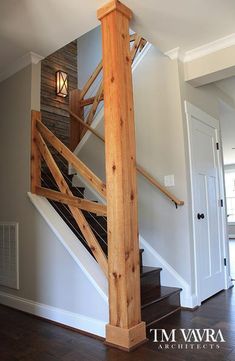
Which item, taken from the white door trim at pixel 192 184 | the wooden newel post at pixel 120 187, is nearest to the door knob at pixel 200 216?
→ the white door trim at pixel 192 184

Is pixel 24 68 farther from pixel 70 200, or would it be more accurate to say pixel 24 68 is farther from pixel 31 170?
pixel 70 200

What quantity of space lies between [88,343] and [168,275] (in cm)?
123

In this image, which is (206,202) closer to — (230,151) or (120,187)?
(120,187)

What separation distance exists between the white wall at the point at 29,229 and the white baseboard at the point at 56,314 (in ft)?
0.12

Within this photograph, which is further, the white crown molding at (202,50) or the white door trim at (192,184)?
the white door trim at (192,184)

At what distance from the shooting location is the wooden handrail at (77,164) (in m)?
2.57

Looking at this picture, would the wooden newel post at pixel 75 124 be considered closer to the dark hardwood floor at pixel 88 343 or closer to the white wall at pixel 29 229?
the white wall at pixel 29 229

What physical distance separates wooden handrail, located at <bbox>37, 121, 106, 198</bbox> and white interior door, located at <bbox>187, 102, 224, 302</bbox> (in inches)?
47.5

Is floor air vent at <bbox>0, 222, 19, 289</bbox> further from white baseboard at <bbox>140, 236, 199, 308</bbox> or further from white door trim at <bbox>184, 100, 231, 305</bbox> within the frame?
white door trim at <bbox>184, 100, 231, 305</bbox>

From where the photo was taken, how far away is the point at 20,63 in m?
3.46

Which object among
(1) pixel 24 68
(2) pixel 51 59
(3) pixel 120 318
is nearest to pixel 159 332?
(3) pixel 120 318

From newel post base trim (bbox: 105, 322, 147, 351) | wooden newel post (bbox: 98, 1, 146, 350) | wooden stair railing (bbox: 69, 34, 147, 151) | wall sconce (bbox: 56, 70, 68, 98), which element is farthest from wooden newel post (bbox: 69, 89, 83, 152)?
newel post base trim (bbox: 105, 322, 147, 351)

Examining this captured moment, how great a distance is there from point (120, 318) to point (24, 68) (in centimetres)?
282

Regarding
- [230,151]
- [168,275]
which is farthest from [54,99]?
[230,151]
